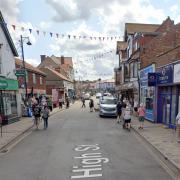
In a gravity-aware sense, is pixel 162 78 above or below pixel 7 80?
above

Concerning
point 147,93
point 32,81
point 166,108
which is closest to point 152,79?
point 166,108

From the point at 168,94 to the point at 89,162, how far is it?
8.80 m

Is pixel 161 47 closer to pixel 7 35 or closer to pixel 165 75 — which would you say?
pixel 165 75

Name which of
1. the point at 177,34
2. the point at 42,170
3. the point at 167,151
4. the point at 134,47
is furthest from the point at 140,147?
the point at 134,47

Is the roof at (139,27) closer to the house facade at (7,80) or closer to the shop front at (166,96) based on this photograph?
the shop front at (166,96)

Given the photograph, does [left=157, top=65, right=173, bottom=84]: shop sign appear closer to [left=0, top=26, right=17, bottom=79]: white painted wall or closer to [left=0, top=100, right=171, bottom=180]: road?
[left=0, top=100, right=171, bottom=180]: road

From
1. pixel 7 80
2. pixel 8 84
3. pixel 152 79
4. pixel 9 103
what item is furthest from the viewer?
→ pixel 9 103

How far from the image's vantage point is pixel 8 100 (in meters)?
19.1

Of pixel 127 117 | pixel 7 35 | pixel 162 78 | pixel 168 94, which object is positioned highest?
pixel 7 35

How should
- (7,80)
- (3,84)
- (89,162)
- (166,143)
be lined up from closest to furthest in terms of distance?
(89,162) < (166,143) < (3,84) < (7,80)

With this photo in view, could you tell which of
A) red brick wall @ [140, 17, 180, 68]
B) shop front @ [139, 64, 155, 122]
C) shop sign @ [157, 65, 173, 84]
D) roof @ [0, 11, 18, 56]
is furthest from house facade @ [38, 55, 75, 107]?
shop sign @ [157, 65, 173, 84]

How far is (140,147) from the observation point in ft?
33.0

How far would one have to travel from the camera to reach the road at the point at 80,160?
6.73 meters

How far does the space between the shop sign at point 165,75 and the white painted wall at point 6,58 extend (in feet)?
38.4
